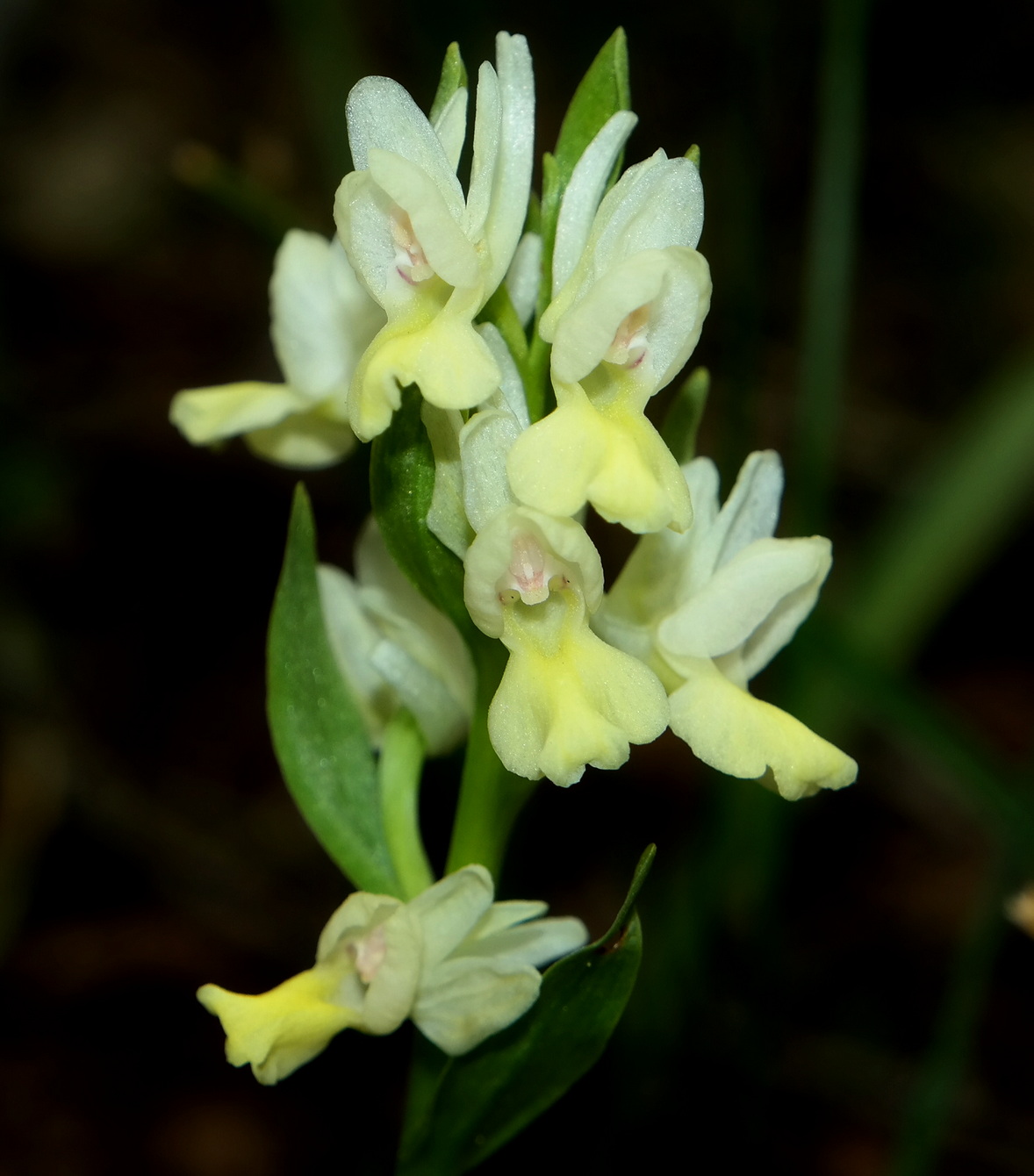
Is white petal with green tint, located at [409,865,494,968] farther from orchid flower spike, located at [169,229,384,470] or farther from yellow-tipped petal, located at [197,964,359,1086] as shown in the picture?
orchid flower spike, located at [169,229,384,470]

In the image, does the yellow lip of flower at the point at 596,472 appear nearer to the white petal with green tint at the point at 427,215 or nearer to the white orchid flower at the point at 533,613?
the white orchid flower at the point at 533,613

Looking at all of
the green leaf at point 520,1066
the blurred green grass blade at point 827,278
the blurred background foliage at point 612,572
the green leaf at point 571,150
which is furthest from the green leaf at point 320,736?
the blurred green grass blade at point 827,278

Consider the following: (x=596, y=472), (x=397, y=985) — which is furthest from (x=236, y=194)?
(x=397, y=985)

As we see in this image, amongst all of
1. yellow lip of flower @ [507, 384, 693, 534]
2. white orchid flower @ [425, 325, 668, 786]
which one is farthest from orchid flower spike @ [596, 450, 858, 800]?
yellow lip of flower @ [507, 384, 693, 534]

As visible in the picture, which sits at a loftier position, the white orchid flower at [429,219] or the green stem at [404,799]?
the white orchid flower at [429,219]

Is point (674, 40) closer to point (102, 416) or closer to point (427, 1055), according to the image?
point (102, 416)

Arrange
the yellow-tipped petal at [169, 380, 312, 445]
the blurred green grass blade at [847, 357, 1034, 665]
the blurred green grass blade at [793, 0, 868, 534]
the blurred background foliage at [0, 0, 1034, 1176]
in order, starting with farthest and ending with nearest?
the blurred green grass blade at [847, 357, 1034, 665], the blurred background foliage at [0, 0, 1034, 1176], the blurred green grass blade at [793, 0, 868, 534], the yellow-tipped petal at [169, 380, 312, 445]
